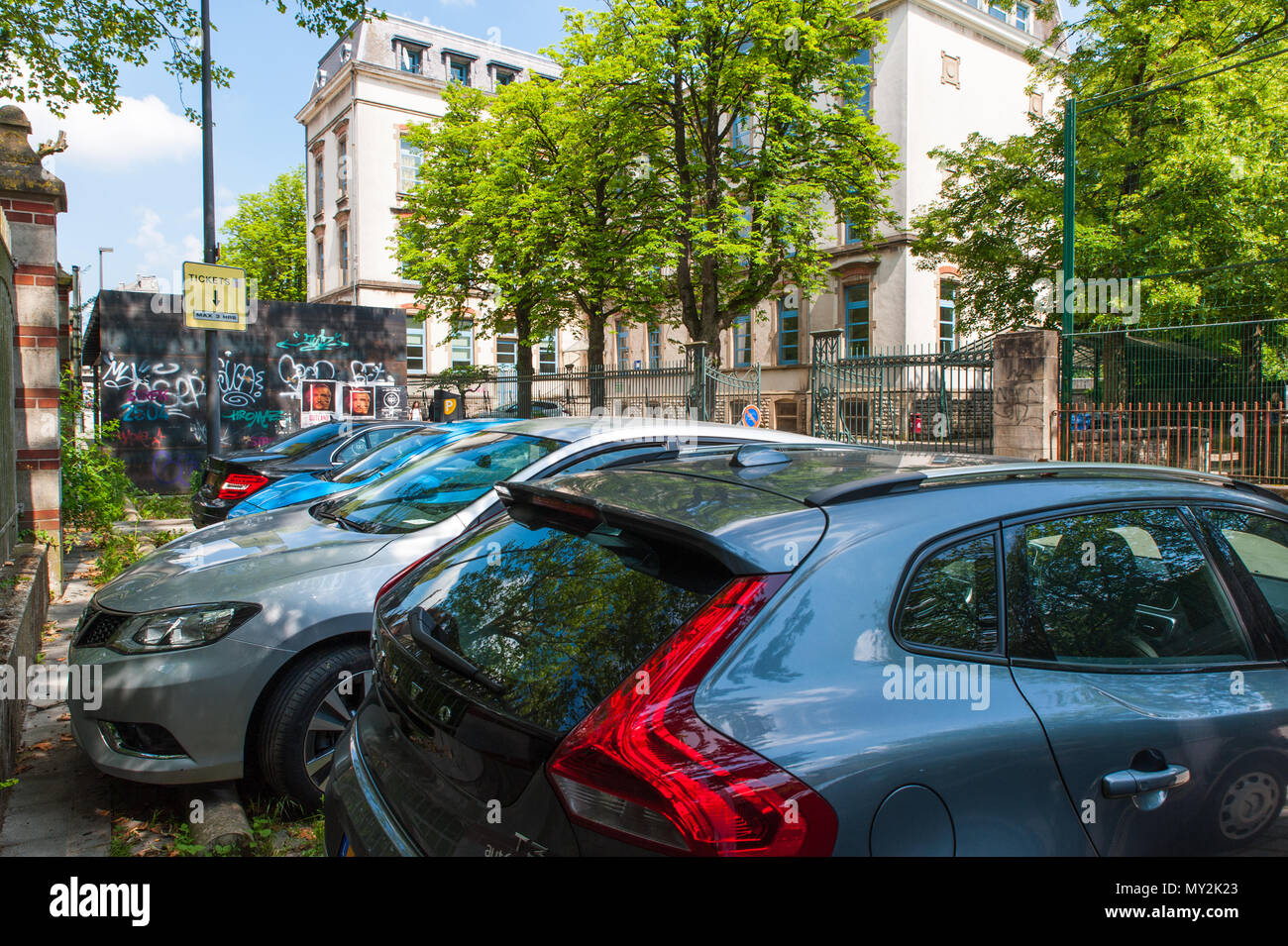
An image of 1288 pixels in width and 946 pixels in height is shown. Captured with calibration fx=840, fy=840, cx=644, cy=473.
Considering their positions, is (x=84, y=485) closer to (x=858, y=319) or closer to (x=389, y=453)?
(x=389, y=453)

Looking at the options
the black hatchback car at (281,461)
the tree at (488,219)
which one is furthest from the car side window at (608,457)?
the tree at (488,219)

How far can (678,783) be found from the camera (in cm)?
155

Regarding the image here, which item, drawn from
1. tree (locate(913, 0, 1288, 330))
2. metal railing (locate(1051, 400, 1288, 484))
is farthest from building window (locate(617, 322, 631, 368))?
metal railing (locate(1051, 400, 1288, 484))

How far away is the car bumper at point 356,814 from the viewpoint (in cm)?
204

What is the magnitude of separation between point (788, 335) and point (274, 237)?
32859mm

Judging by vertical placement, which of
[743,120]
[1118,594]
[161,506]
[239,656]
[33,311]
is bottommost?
[161,506]

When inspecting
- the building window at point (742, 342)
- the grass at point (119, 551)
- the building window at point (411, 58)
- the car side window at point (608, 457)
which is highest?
the building window at point (411, 58)

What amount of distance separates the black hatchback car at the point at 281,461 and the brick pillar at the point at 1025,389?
8713 mm

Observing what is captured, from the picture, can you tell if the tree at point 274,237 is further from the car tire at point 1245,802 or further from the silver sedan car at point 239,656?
the car tire at point 1245,802

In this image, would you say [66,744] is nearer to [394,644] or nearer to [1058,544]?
[394,644]

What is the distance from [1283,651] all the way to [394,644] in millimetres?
2499

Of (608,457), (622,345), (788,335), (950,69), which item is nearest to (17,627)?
(608,457)

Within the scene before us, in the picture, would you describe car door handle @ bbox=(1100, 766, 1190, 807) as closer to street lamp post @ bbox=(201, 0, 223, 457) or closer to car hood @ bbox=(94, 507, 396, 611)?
car hood @ bbox=(94, 507, 396, 611)
